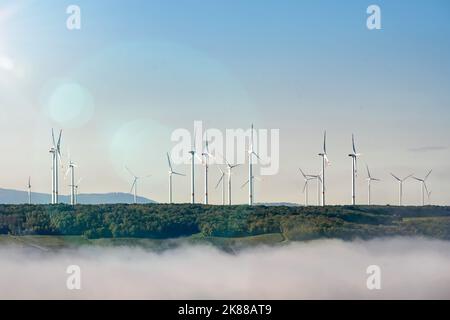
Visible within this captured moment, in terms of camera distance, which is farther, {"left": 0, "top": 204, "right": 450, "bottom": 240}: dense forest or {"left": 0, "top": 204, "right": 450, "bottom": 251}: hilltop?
{"left": 0, "top": 204, "right": 450, "bottom": 240}: dense forest

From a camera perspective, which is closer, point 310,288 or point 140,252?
point 310,288

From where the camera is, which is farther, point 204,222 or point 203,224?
point 204,222

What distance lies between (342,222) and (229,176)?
27.1 m

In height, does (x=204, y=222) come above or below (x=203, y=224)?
above

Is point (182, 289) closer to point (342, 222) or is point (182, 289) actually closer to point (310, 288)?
point (310, 288)

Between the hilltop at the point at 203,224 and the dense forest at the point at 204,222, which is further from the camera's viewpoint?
the dense forest at the point at 204,222

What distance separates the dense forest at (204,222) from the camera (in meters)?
114

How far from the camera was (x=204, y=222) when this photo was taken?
4670 inches

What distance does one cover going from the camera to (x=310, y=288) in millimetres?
71750

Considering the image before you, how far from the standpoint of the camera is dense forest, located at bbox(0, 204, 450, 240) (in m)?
114

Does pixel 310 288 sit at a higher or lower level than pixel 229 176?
lower
